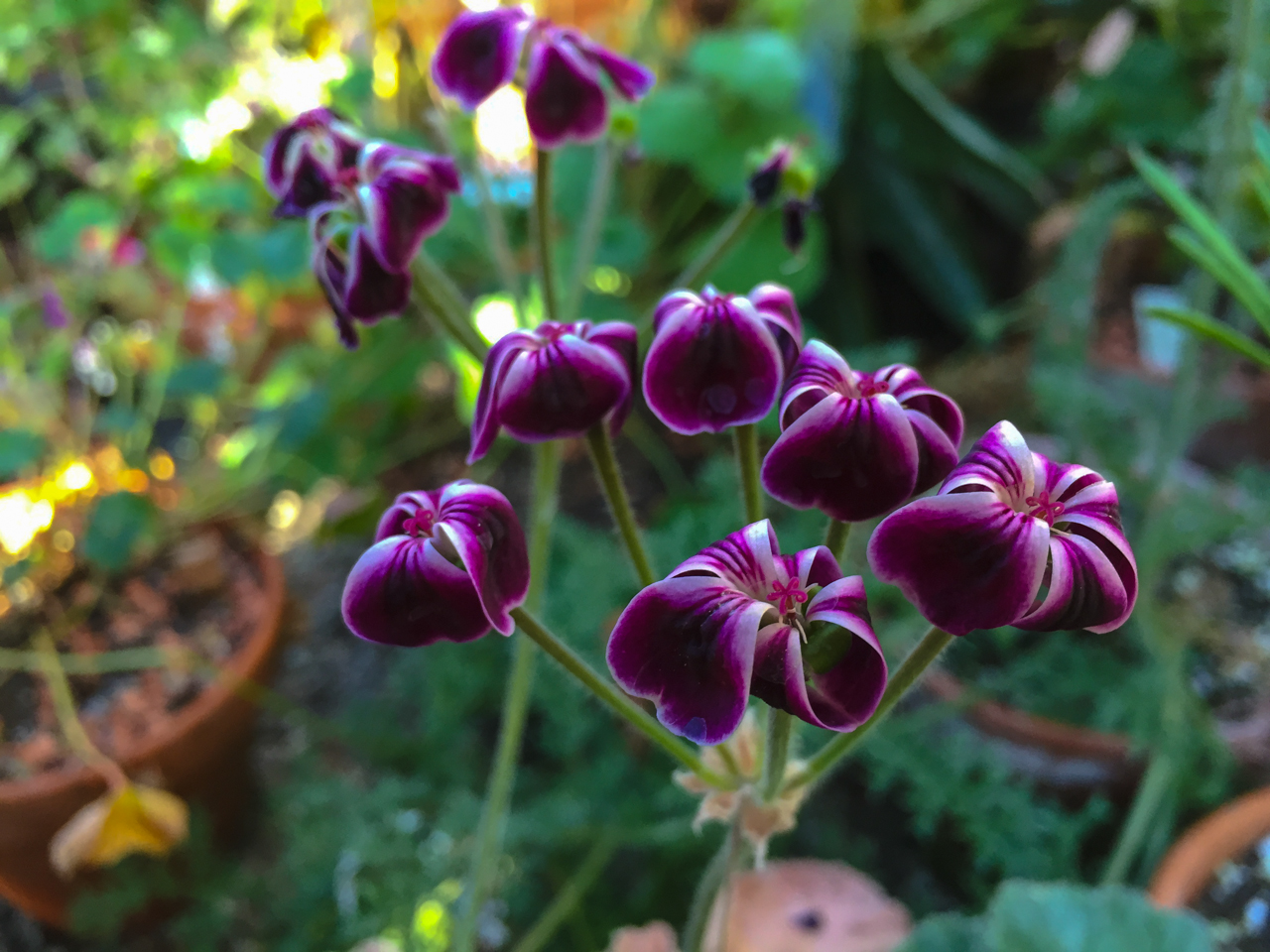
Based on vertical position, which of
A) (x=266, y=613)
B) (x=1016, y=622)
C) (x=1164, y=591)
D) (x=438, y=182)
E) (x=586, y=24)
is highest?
(x=586, y=24)

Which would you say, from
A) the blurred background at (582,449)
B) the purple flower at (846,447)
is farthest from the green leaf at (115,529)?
the purple flower at (846,447)

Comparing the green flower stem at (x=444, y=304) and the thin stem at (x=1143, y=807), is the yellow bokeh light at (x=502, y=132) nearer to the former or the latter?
the green flower stem at (x=444, y=304)

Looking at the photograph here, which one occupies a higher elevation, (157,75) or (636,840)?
(157,75)

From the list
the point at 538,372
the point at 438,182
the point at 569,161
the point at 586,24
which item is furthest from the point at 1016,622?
the point at 586,24

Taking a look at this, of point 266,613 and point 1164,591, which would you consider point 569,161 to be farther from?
point 1164,591

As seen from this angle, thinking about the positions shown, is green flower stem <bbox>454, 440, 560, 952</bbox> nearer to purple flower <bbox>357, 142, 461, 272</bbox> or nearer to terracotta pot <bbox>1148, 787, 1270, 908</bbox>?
purple flower <bbox>357, 142, 461, 272</bbox>

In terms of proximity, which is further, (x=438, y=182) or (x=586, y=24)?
(x=586, y=24)

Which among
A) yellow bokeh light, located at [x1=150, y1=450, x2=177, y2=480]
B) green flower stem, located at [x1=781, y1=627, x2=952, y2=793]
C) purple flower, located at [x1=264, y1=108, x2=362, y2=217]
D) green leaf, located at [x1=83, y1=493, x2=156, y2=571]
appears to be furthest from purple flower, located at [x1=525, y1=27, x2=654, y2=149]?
yellow bokeh light, located at [x1=150, y1=450, x2=177, y2=480]
